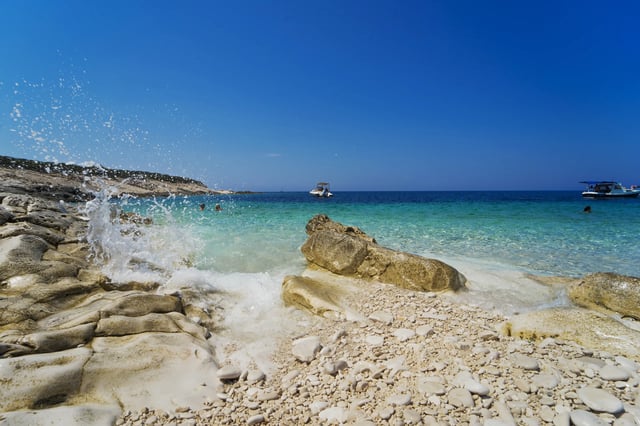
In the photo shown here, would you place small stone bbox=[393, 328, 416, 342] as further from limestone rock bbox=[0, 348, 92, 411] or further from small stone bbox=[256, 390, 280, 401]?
limestone rock bbox=[0, 348, 92, 411]

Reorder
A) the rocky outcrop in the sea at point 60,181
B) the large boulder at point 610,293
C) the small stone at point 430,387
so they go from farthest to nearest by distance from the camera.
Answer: the rocky outcrop in the sea at point 60,181
the large boulder at point 610,293
the small stone at point 430,387

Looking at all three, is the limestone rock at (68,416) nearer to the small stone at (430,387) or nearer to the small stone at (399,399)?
the small stone at (399,399)

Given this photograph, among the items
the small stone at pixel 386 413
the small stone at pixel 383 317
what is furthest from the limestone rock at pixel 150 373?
the small stone at pixel 383 317

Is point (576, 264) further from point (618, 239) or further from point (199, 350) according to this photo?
point (199, 350)

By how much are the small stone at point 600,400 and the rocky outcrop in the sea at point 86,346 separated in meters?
3.84

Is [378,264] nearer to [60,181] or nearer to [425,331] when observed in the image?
[425,331]

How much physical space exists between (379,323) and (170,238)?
9.23 metres

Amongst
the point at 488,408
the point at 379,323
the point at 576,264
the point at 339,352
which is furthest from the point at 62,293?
the point at 576,264

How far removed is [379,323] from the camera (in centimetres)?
498

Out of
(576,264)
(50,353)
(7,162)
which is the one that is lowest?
(576,264)

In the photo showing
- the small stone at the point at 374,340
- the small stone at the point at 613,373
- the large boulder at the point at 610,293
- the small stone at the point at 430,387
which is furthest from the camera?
the large boulder at the point at 610,293

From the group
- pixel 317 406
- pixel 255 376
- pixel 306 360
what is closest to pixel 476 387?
pixel 317 406

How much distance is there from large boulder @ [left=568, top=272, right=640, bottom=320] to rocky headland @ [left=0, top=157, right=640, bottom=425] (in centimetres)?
3

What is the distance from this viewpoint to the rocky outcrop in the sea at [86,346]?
2738mm
